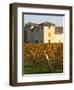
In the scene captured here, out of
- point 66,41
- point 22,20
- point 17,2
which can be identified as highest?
point 17,2

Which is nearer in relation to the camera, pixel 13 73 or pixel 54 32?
pixel 13 73

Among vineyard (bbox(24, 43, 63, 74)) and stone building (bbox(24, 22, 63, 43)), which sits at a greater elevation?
stone building (bbox(24, 22, 63, 43))

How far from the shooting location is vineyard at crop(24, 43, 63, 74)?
6.09 ft

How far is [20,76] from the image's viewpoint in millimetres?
1825

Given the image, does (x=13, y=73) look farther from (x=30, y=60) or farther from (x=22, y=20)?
(x=22, y=20)

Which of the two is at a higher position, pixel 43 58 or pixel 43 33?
pixel 43 33

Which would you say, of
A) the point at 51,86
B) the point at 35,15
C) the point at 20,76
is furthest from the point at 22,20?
the point at 51,86

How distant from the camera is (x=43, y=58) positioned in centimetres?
190

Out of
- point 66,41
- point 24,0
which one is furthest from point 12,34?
point 66,41

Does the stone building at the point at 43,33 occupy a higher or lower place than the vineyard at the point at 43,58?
higher

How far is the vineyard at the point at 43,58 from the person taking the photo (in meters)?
1.86

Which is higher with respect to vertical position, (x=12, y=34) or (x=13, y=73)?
(x=12, y=34)

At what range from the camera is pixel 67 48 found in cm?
197

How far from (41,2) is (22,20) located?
200mm
